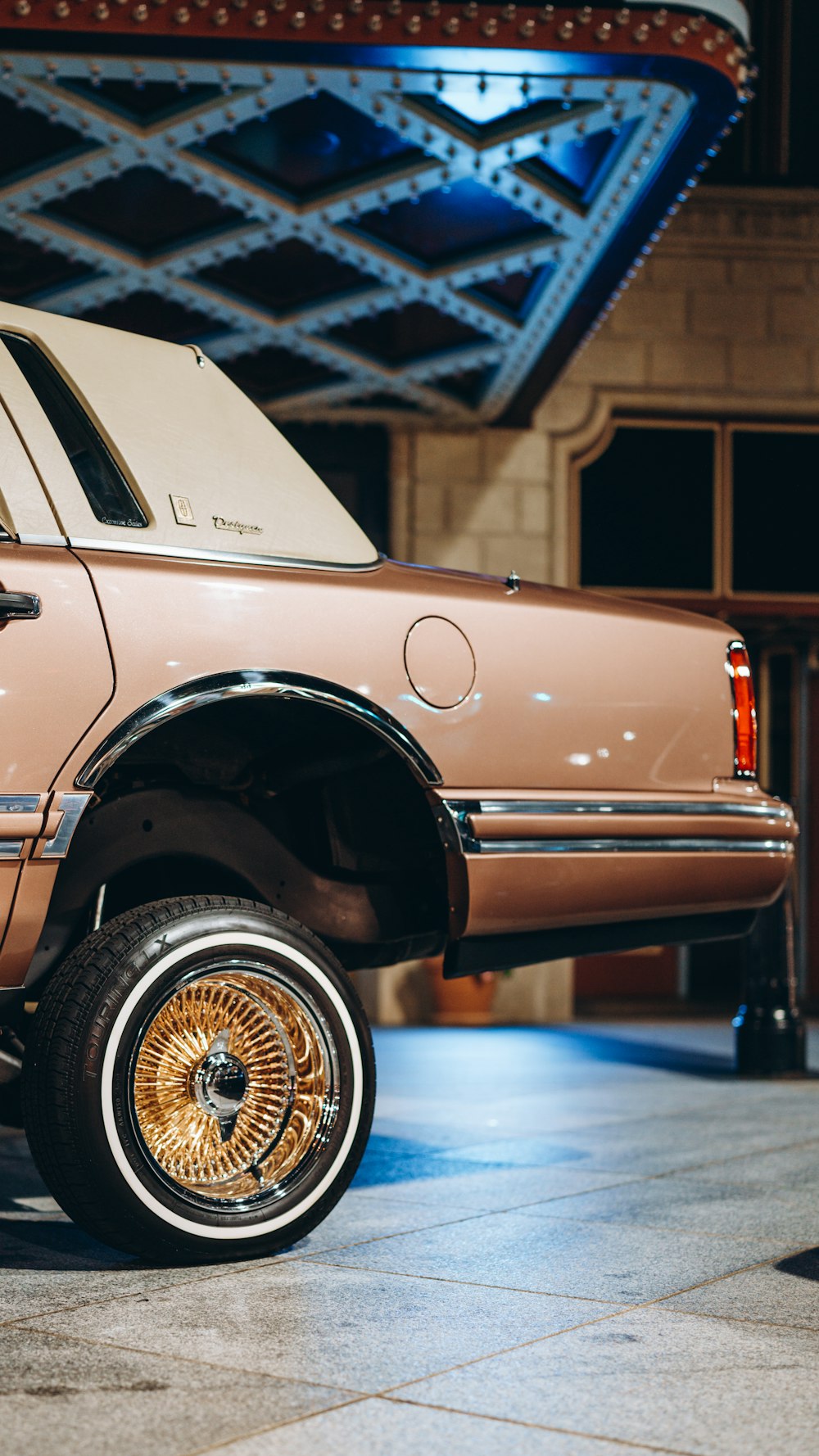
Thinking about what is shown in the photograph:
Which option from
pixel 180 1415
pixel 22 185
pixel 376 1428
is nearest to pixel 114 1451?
pixel 180 1415

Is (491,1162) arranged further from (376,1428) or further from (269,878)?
(376,1428)

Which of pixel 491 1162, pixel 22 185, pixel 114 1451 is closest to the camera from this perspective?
pixel 114 1451

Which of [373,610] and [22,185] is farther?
[22,185]

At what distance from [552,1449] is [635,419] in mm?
10685

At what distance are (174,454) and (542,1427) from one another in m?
2.24

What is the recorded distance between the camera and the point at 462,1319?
2949mm

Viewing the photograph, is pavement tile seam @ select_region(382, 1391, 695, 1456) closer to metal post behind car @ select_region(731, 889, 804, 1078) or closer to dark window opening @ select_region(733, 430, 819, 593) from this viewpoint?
metal post behind car @ select_region(731, 889, 804, 1078)

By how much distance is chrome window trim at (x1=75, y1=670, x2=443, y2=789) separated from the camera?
3.22m

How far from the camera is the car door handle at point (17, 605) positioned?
3.09 metres

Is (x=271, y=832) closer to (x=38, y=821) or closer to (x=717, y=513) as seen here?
(x=38, y=821)

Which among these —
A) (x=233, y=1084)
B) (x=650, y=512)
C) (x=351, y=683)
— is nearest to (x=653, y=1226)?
(x=233, y=1084)

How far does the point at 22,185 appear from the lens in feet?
26.6

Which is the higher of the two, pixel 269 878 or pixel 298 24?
pixel 298 24

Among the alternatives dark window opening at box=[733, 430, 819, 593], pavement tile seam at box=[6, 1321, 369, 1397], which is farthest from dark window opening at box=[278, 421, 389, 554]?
pavement tile seam at box=[6, 1321, 369, 1397]
